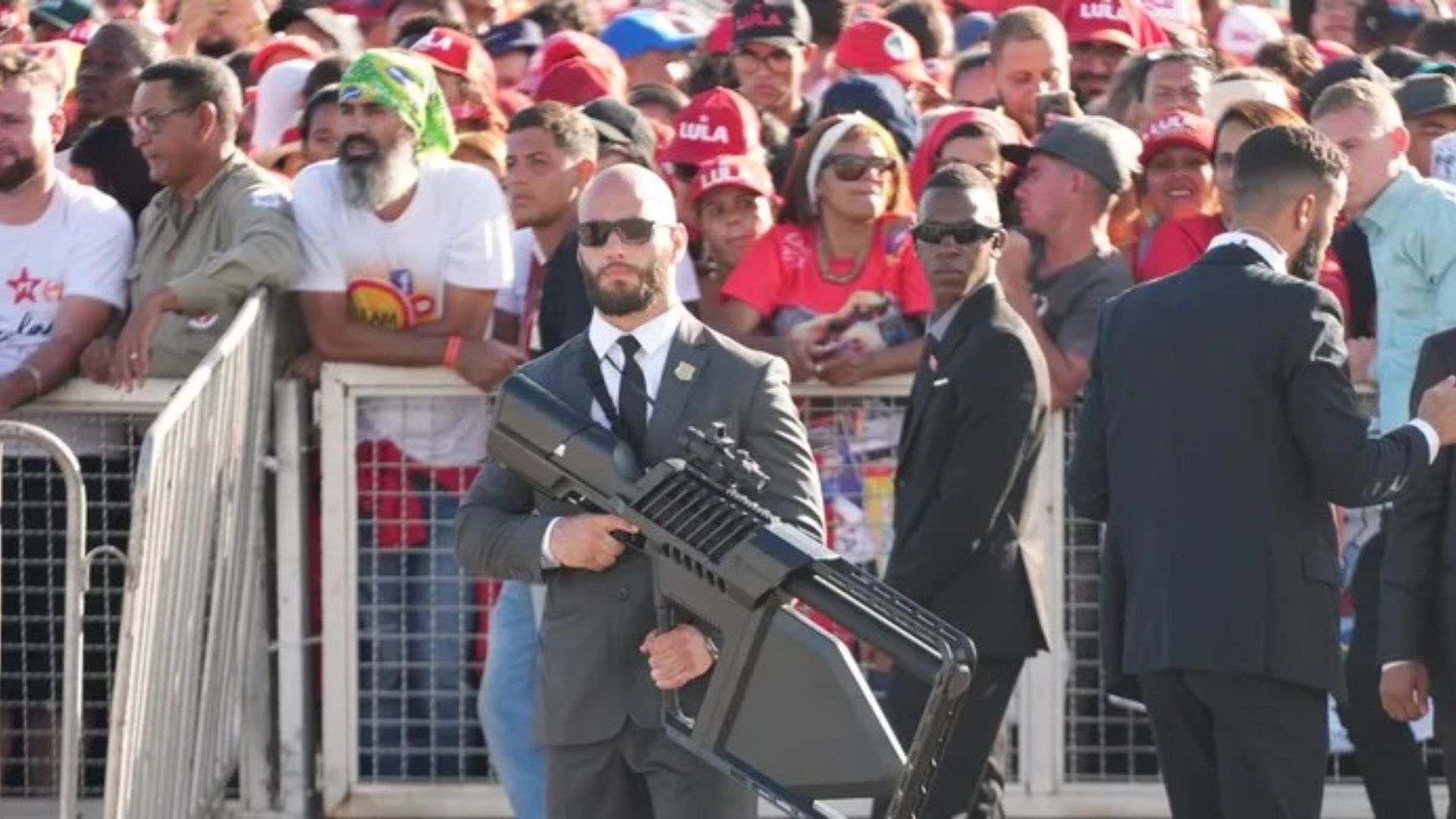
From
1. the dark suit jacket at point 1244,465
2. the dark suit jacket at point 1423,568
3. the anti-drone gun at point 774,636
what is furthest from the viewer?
the dark suit jacket at point 1423,568

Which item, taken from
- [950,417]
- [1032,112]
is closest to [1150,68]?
[1032,112]

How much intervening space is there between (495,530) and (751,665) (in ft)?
2.88

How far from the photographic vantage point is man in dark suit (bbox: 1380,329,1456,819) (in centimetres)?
730

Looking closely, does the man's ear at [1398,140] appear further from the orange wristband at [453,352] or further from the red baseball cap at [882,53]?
the red baseball cap at [882,53]

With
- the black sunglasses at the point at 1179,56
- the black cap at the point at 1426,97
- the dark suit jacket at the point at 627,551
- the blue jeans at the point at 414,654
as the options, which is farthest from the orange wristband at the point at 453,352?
the black cap at the point at 1426,97

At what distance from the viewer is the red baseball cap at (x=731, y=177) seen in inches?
368

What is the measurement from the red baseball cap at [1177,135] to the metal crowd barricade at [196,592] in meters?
2.80

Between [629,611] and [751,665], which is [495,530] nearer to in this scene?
[629,611]

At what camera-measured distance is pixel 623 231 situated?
658 centimetres

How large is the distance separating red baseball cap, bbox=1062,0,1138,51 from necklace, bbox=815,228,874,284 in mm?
2633

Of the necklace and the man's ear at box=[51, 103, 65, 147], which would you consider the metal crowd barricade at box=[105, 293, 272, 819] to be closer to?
the man's ear at box=[51, 103, 65, 147]

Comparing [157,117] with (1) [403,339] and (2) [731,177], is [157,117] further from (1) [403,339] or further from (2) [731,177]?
(2) [731,177]

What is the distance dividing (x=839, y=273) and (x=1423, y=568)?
233 centimetres

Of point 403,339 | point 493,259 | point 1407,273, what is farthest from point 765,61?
point 1407,273
